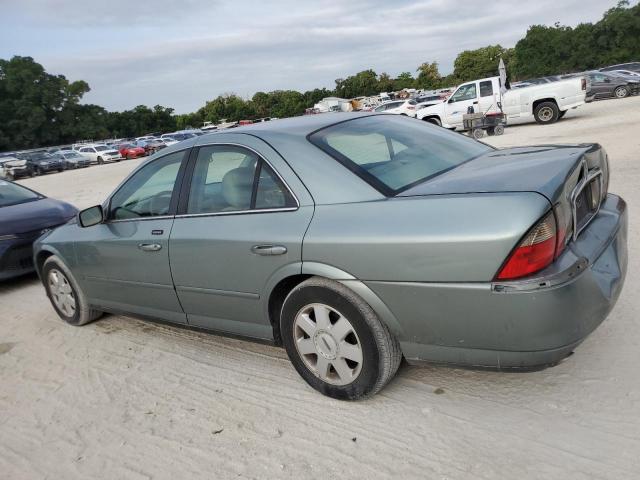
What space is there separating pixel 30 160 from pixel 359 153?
135 feet

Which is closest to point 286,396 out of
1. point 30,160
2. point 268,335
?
point 268,335

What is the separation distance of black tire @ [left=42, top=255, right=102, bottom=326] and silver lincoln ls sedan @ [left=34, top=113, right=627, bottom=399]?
0.71 meters

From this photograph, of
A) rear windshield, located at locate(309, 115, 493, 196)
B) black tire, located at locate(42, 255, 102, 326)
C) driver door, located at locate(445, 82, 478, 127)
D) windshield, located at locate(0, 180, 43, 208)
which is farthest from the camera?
driver door, located at locate(445, 82, 478, 127)

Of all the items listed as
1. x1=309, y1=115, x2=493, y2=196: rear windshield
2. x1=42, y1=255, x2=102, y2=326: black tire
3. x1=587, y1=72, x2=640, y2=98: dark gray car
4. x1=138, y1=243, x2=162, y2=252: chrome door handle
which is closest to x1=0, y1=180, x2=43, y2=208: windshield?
x1=42, y1=255, x2=102, y2=326: black tire

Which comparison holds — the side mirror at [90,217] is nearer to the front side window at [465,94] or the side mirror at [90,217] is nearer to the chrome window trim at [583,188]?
the chrome window trim at [583,188]

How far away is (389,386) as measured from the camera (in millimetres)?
3150

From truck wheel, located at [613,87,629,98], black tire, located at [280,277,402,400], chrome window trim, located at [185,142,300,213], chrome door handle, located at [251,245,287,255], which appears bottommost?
truck wheel, located at [613,87,629,98]

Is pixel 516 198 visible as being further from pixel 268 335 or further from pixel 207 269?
pixel 207 269

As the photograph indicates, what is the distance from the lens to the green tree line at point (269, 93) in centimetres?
5459

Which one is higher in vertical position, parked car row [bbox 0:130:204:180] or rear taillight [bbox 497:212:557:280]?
rear taillight [bbox 497:212:557:280]

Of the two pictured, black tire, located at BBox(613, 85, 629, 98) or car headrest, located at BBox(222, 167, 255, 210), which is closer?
car headrest, located at BBox(222, 167, 255, 210)

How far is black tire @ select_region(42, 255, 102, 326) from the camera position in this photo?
468 centimetres

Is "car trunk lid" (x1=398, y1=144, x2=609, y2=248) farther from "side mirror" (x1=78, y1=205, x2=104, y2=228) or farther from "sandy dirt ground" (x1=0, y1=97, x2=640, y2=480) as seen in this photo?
"side mirror" (x1=78, y1=205, x2=104, y2=228)

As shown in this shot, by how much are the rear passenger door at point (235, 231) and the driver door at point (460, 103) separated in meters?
16.9
